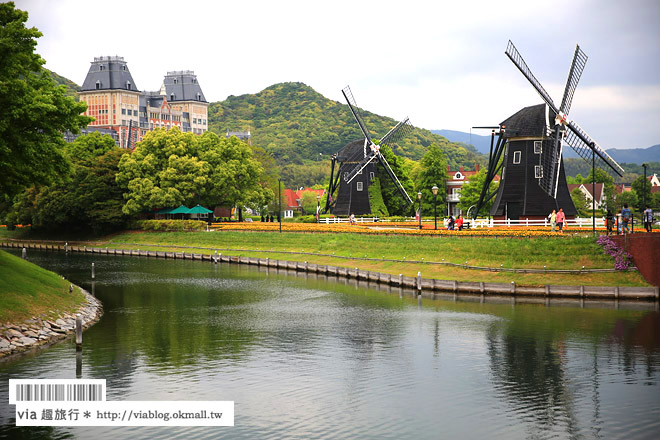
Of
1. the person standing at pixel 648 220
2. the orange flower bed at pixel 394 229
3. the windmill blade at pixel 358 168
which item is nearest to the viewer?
the person standing at pixel 648 220

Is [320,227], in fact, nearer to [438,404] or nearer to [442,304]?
[442,304]

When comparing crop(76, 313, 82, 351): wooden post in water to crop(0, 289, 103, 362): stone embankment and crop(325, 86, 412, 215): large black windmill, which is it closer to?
crop(0, 289, 103, 362): stone embankment

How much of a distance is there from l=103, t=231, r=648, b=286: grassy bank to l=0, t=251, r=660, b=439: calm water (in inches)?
228

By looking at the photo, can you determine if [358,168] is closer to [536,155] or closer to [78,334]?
[536,155]

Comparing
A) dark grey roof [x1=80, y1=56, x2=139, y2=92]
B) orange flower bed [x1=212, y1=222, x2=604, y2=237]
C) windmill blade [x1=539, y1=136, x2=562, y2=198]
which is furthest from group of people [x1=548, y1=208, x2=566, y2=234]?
dark grey roof [x1=80, y1=56, x2=139, y2=92]

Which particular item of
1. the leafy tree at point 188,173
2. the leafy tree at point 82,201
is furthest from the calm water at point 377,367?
the leafy tree at point 82,201

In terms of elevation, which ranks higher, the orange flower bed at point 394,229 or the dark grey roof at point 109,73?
the dark grey roof at point 109,73

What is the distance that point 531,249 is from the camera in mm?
48469

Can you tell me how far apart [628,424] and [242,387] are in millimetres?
12547

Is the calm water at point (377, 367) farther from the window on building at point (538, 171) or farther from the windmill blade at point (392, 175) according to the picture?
the windmill blade at point (392, 175)

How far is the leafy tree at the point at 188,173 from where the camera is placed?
89.9m

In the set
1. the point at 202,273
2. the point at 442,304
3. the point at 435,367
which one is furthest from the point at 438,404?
the point at 202,273

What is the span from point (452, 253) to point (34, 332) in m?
32.0

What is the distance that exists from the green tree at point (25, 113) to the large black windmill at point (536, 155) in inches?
1569
